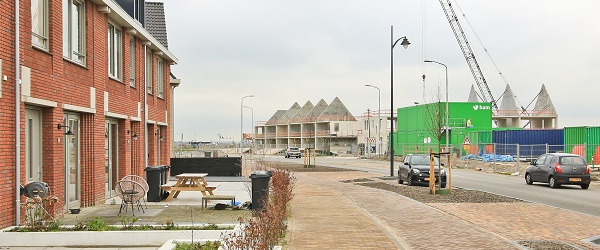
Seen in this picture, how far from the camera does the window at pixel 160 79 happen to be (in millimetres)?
25116

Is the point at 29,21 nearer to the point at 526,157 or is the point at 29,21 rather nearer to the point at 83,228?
the point at 83,228

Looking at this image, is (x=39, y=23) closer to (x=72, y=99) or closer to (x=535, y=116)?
(x=72, y=99)

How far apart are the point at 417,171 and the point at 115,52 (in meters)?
12.9

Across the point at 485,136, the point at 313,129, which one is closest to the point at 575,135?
the point at 485,136

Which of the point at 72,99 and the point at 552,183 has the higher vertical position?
the point at 72,99

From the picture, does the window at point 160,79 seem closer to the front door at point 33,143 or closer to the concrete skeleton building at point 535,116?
the front door at point 33,143

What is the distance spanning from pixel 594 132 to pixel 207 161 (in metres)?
28.3

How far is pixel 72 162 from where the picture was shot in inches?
577

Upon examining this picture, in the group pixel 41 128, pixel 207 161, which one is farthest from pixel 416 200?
pixel 207 161

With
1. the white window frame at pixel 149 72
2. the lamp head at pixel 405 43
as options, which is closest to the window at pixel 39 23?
the white window frame at pixel 149 72

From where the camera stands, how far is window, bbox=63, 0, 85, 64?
14227 mm

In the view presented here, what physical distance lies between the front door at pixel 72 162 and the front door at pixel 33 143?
898 millimetres

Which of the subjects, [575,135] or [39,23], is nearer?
[39,23]

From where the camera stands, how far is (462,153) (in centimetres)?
5622
